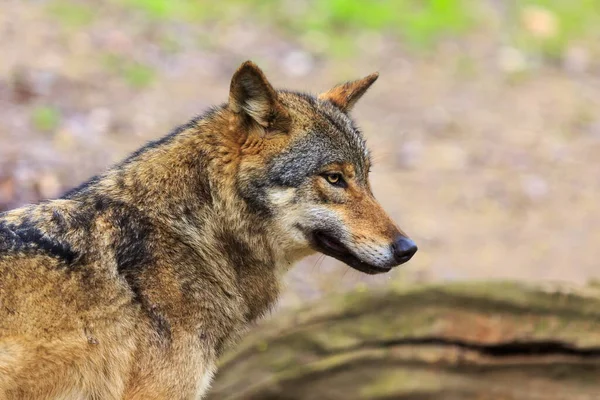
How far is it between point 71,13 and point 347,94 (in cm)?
834

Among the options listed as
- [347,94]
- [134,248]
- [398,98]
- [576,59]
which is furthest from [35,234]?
[576,59]

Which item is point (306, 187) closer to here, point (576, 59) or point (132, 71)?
point (132, 71)

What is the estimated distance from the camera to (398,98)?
1195cm

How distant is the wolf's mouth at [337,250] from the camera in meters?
4.40

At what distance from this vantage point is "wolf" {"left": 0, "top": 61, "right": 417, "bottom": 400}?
153 inches

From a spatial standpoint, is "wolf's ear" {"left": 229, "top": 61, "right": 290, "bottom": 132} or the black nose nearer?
"wolf's ear" {"left": 229, "top": 61, "right": 290, "bottom": 132}

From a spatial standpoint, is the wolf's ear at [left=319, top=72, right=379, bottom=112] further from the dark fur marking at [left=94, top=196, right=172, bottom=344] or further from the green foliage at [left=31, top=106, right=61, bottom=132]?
the green foliage at [left=31, top=106, right=61, bottom=132]

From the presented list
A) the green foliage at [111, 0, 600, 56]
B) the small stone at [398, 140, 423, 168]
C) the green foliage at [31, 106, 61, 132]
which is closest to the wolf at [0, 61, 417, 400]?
the green foliage at [31, 106, 61, 132]

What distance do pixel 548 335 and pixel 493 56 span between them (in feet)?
26.7

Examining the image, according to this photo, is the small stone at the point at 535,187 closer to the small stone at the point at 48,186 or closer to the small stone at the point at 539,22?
the small stone at the point at 539,22

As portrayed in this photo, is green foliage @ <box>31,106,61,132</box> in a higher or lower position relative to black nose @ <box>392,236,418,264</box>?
higher

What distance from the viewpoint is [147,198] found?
4.31m

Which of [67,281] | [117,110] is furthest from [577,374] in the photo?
[117,110]

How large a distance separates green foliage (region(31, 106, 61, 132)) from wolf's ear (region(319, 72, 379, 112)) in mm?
4903
